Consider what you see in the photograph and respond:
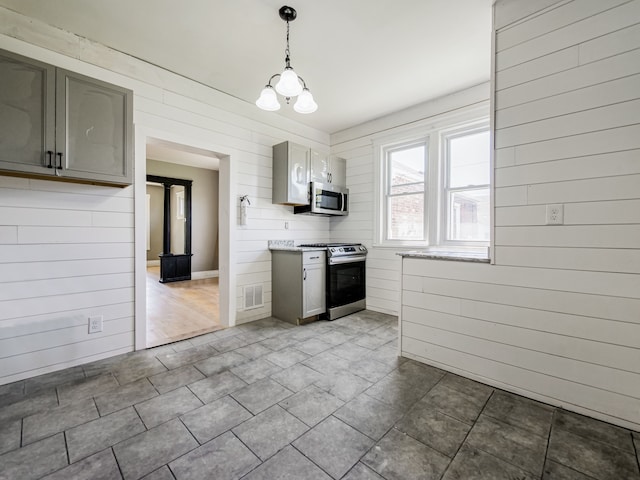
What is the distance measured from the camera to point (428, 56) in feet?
8.83

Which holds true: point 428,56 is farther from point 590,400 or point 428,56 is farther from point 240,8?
point 590,400

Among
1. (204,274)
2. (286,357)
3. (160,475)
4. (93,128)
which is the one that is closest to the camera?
(160,475)

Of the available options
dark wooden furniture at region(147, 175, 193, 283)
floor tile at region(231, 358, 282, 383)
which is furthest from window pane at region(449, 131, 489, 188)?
dark wooden furniture at region(147, 175, 193, 283)

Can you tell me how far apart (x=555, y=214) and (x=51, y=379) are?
3841 mm

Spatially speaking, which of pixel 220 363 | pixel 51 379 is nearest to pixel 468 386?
pixel 220 363

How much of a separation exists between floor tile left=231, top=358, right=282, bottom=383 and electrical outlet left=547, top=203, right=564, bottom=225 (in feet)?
7.50

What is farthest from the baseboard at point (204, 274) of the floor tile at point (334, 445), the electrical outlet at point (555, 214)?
the electrical outlet at point (555, 214)

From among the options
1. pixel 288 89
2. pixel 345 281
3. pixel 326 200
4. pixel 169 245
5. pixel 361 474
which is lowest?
pixel 361 474

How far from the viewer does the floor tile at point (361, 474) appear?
52.4 inches

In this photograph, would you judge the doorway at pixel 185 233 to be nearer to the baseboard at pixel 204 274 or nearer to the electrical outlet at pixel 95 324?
the baseboard at pixel 204 274

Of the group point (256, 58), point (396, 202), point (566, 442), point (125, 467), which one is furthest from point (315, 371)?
point (256, 58)

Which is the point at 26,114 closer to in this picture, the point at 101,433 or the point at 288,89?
the point at 288,89

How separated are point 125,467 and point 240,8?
293cm

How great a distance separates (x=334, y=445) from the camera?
5.04 ft
